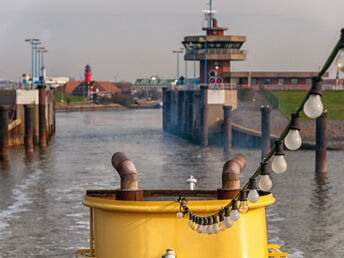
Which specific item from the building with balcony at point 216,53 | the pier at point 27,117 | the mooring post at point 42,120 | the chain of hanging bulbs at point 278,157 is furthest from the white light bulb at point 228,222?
the building with balcony at point 216,53

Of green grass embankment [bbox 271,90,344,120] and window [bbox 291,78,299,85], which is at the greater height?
window [bbox 291,78,299,85]

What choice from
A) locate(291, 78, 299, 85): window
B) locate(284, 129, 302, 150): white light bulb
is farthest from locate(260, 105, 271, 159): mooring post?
locate(291, 78, 299, 85): window

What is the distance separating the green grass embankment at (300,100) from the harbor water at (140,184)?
13832 millimetres

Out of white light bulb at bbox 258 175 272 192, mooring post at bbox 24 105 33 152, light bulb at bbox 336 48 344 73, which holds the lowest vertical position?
mooring post at bbox 24 105 33 152

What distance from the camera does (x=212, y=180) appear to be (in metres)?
45.4

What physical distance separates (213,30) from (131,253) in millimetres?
88969

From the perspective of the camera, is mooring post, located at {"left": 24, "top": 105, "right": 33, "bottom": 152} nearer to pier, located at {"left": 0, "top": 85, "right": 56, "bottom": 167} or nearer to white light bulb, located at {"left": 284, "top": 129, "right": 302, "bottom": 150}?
pier, located at {"left": 0, "top": 85, "right": 56, "bottom": 167}

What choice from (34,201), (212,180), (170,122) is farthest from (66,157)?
(170,122)

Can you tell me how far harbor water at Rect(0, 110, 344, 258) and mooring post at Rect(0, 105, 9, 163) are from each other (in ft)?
4.24

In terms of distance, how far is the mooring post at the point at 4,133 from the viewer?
158 feet

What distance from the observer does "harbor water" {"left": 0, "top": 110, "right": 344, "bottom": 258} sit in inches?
1068

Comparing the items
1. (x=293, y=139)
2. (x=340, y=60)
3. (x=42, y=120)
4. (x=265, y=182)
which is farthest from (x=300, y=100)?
(x=340, y=60)

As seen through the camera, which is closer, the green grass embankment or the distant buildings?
the green grass embankment

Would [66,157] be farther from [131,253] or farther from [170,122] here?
[131,253]
